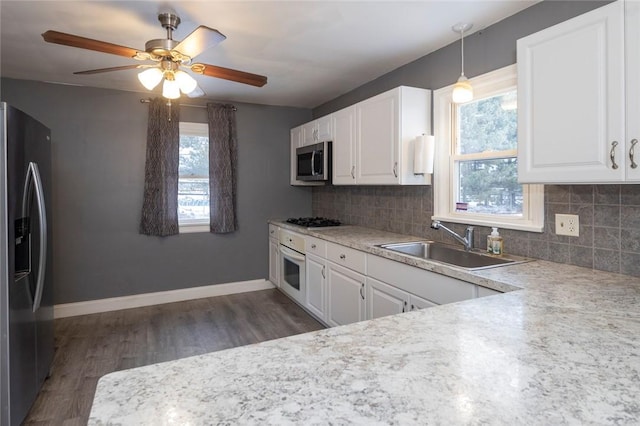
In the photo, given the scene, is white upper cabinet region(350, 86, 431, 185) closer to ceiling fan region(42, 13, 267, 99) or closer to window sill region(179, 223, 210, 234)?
ceiling fan region(42, 13, 267, 99)

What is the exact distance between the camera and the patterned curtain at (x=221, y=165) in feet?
13.7

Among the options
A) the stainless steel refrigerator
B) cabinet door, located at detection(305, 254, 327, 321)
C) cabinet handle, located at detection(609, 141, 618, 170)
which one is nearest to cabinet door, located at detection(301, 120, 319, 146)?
cabinet door, located at detection(305, 254, 327, 321)

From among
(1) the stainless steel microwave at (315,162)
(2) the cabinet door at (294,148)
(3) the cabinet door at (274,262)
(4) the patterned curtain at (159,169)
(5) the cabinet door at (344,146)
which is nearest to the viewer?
(5) the cabinet door at (344,146)

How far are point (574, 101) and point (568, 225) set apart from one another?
0.70 m

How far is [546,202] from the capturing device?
6.71 feet

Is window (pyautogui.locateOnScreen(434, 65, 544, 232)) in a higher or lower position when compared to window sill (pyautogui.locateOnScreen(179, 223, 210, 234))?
higher

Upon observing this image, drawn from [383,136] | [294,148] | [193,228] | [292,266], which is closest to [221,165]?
[193,228]

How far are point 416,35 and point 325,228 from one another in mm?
1880

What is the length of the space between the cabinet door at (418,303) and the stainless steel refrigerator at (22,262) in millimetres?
2144

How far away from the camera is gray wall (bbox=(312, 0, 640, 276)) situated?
172cm

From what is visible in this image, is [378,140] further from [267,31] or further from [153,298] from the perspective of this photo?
[153,298]

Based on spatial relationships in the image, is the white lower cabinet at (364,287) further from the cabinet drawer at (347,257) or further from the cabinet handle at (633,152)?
the cabinet handle at (633,152)

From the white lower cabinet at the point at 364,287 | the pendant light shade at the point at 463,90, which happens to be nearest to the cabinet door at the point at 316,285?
the white lower cabinet at the point at 364,287

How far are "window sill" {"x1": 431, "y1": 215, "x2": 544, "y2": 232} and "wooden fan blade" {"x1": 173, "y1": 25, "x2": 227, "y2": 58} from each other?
1.93 metres
